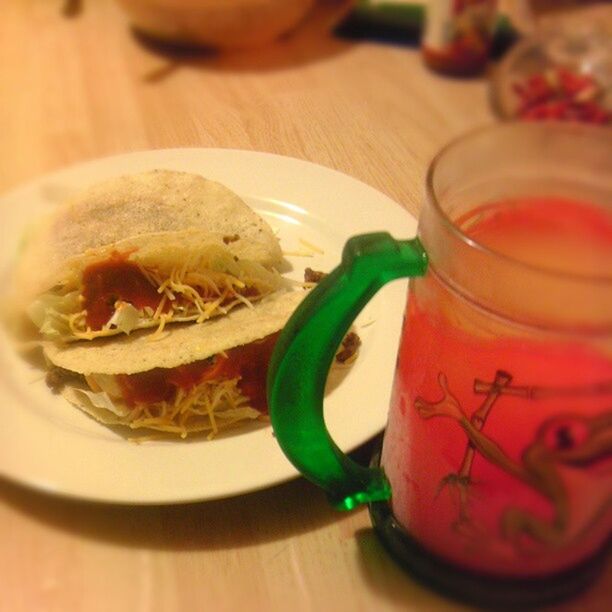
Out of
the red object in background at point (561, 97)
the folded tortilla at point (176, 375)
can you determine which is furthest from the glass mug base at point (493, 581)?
the red object in background at point (561, 97)

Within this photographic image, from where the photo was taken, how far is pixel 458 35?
46.6 inches

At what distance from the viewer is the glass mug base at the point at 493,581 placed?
1.47 ft

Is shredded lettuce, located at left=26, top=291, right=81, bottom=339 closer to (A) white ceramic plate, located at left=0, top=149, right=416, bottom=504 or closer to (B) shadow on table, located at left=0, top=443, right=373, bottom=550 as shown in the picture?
(A) white ceramic plate, located at left=0, top=149, right=416, bottom=504

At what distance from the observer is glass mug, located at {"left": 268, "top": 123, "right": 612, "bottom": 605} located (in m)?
0.37

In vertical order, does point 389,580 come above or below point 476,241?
below

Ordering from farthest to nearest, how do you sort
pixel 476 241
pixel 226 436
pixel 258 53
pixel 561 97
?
pixel 258 53
pixel 561 97
pixel 226 436
pixel 476 241

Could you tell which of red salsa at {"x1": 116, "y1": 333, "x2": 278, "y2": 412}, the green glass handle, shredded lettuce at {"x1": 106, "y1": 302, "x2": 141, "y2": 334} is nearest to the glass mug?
the green glass handle

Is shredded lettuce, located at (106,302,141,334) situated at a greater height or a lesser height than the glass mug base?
lesser

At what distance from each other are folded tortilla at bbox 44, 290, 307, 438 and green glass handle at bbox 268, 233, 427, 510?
188 millimetres

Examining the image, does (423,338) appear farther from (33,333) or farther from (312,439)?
(33,333)

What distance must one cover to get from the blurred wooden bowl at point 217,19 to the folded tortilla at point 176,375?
69 centimetres

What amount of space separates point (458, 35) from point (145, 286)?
2.38ft

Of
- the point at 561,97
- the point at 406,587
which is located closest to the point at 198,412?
the point at 406,587

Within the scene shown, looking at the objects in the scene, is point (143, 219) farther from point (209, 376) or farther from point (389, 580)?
point (389, 580)
